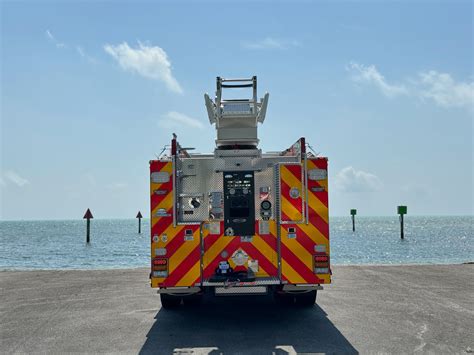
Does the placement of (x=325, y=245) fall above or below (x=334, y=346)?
above

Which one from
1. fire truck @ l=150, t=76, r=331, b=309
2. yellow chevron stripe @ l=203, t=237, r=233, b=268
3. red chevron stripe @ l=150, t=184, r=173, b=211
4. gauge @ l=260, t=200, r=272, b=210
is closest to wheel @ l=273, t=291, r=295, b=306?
fire truck @ l=150, t=76, r=331, b=309

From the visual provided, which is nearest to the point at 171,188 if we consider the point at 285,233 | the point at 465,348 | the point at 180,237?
the point at 180,237

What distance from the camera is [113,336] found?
7.23m

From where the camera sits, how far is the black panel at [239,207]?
757 cm

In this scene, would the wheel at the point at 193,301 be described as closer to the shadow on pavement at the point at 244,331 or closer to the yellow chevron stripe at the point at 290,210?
the shadow on pavement at the point at 244,331

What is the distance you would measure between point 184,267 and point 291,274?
6.03ft

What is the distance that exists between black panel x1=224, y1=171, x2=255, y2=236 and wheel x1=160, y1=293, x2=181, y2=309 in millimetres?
2089

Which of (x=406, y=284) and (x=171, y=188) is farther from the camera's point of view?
(x=406, y=284)

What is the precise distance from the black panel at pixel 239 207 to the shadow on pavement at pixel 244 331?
5.43 feet

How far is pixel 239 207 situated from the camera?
7.57 metres

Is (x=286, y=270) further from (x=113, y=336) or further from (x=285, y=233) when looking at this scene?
(x=113, y=336)

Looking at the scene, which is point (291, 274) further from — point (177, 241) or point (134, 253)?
point (134, 253)

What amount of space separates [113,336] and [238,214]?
2880 mm

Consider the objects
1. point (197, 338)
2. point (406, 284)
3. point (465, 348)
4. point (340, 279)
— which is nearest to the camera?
point (465, 348)
